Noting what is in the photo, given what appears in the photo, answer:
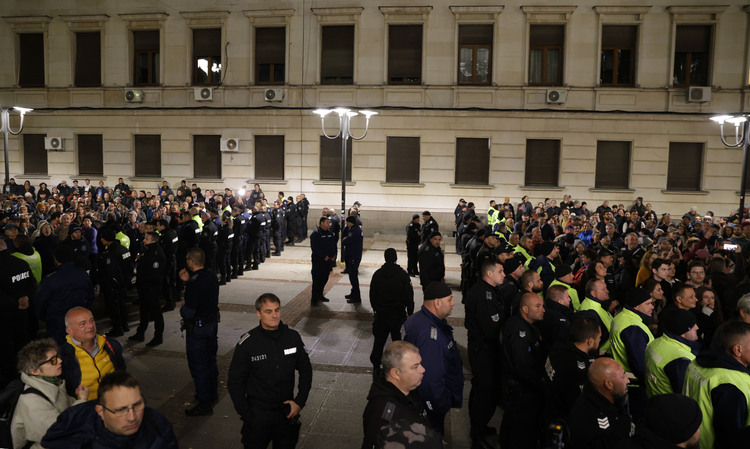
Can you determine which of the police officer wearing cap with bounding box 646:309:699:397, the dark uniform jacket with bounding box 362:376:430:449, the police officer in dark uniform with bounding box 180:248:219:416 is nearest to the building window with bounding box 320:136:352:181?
the police officer in dark uniform with bounding box 180:248:219:416

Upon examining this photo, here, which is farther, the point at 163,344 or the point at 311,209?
the point at 311,209

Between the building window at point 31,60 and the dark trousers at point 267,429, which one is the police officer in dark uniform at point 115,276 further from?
the building window at point 31,60

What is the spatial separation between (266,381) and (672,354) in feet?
11.1

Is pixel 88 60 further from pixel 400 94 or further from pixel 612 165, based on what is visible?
pixel 612 165

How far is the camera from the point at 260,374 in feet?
13.8

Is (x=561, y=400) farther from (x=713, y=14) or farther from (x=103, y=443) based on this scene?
(x=713, y=14)

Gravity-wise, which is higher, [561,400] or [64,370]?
[64,370]

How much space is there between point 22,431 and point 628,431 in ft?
13.9

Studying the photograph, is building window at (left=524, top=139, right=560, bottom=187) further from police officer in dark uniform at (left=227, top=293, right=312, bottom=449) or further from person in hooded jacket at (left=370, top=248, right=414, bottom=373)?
police officer in dark uniform at (left=227, top=293, right=312, bottom=449)

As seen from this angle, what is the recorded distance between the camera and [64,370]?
4148 mm

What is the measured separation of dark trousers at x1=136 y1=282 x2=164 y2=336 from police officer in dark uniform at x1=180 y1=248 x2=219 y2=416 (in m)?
2.54

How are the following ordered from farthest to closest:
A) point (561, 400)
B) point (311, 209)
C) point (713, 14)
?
point (311, 209) < point (713, 14) < point (561, 400)

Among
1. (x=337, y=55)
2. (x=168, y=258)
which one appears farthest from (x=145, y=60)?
(x=168, y=258)

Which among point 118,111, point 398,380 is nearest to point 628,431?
point 398,380
